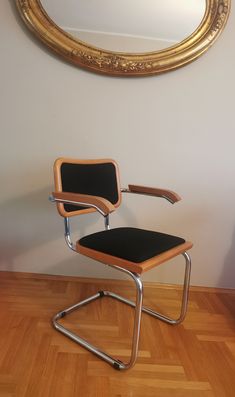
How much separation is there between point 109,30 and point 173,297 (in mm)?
1549

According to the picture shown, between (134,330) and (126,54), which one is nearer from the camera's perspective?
(134,330)

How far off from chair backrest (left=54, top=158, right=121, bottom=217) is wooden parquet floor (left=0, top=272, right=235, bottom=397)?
57cm

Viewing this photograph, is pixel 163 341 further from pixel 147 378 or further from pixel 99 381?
pixel 99 381

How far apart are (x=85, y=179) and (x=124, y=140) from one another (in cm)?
40

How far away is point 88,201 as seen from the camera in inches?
41.0

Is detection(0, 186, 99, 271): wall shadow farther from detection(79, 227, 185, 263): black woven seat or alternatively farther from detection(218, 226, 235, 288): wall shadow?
detection(218, 226, 235, 288): wall shadow

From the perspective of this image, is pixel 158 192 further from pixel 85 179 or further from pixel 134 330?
pixel 134 330

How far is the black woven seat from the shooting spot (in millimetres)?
1032

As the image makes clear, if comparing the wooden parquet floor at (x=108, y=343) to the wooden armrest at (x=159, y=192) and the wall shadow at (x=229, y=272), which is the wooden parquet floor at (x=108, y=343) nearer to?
the wall shadow at (x=229, y=272)

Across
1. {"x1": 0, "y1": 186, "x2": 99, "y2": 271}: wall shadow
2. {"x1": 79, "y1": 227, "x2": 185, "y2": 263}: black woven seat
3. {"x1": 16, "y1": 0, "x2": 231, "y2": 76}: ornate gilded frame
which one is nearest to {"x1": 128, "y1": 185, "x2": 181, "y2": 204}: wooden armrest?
{"x1": 79, "y1": 227, "x2": 185, "y2": 263}: black woven seat

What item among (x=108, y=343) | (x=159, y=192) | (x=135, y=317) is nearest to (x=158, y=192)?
(x=159, y=192)

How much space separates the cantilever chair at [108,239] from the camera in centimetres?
101

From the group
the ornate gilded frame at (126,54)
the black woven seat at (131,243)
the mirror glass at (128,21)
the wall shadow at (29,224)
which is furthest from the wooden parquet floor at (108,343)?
the mirror glass at (128,21)

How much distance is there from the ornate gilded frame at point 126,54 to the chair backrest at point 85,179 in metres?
0.53
